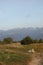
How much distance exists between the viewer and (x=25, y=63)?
23.8 m

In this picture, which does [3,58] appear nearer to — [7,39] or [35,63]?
[35,63]

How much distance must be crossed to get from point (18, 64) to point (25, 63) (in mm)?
860

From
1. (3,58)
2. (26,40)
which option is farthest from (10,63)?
(26,40)

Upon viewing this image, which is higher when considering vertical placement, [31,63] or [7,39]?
[7,39]

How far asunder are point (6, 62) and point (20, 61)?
174 cm

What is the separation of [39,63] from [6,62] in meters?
3.47

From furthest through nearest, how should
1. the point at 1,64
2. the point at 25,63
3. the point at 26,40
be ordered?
the point at 26,40, the point at 25,63, the point at 1,64

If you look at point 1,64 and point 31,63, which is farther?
point 31,63

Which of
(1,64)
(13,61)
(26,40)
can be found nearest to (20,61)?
(13,61)

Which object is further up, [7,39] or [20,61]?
[7,39]

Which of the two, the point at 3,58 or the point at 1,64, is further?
the point at 3,58

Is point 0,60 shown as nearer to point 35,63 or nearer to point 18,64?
point 18,64

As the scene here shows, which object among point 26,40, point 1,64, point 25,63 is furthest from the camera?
point 26,40

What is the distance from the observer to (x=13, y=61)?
24.1 meters
